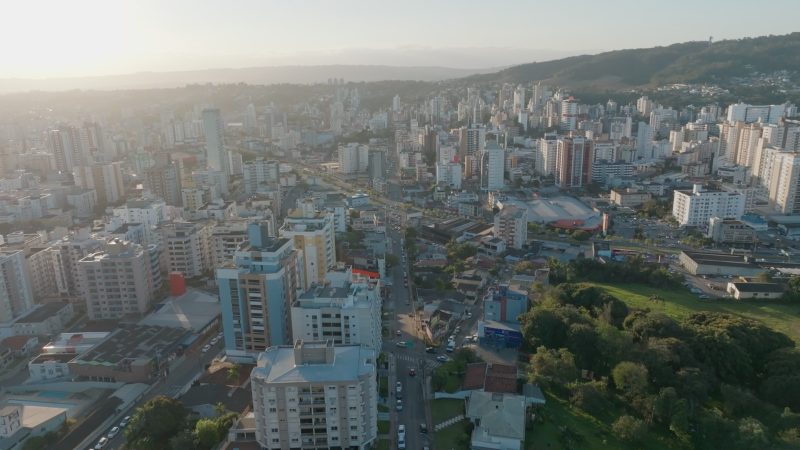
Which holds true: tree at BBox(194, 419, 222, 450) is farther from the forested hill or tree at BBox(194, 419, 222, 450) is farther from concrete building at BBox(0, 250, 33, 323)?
the forested hill

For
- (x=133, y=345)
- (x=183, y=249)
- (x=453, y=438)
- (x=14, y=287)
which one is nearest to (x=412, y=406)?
(x=453, y=438)

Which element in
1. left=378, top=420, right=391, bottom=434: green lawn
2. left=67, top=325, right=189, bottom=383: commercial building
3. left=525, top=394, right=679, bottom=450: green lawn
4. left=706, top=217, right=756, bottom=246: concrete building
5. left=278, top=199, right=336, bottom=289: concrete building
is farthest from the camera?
left=706, top=217, right=756, bottom=246: concrete building

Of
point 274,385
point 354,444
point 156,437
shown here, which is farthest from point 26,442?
point 354,444

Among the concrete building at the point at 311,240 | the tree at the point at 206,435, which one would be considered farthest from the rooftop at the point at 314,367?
the concrete building at the point at 311,240

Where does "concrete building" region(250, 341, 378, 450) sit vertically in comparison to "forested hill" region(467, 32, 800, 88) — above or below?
below

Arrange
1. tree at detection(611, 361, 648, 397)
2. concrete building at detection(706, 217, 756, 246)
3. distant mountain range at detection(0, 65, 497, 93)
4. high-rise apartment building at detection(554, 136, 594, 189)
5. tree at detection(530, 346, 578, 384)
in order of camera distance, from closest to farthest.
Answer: tree at detection(611, 361, 648, 397)
tree at detection(530, 346, 578, 384)
concrete building at detection(706, 217, 756, 246)
high-rise apartment building at detection(554, 136, 594, 189)
distant mountain range at detection(0, 65, 497, 93)

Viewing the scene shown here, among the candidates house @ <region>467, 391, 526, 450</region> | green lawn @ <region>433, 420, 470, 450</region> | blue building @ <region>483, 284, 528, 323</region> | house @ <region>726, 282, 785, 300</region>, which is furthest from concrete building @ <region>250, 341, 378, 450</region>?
house @ <region>726, 282, 785, 300</region>

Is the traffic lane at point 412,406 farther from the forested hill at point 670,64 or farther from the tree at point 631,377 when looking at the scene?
the forested hill at point 670,64
